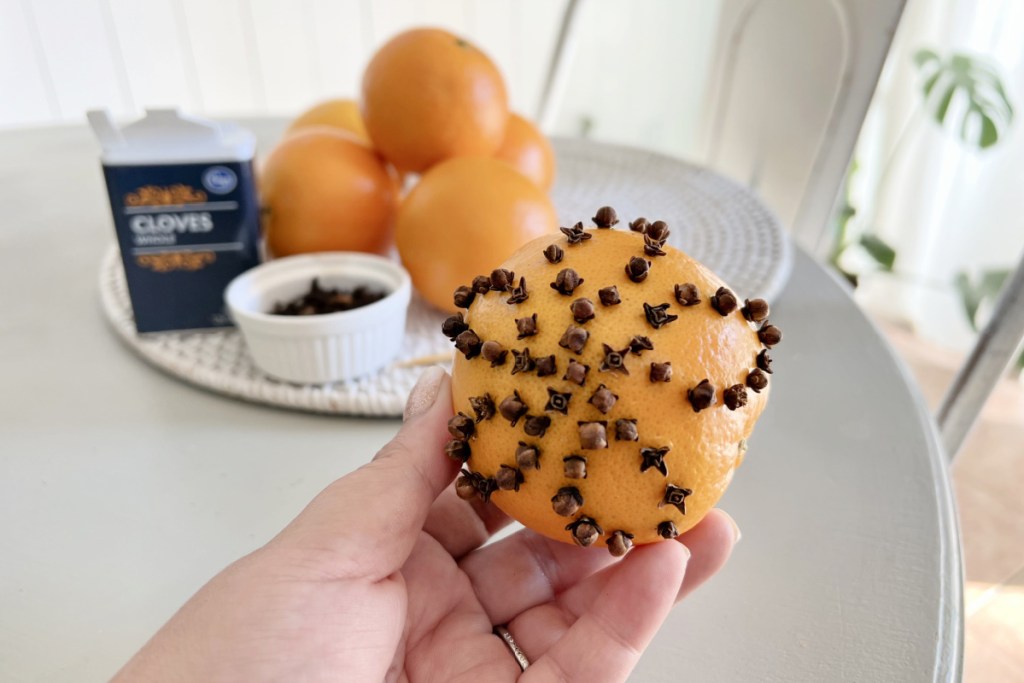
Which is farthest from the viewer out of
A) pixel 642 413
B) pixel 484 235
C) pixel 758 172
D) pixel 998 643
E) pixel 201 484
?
pixel 758 172

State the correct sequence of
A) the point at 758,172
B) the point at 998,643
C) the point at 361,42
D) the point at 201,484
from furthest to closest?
the point at 361,42 < the point at 758,172 < the point at 998,643 < the point at 201,484

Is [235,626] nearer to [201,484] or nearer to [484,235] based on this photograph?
[201,484]

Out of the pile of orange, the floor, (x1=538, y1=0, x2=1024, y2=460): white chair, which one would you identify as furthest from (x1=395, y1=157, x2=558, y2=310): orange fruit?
the floor

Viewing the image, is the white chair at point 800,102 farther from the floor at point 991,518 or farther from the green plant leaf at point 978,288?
the green plant leaf at point 978,288

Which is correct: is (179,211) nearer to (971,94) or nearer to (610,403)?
(610,403)

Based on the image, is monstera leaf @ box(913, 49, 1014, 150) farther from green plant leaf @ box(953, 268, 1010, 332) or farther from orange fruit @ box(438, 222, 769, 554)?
orange fruit @ box(438, 222, 769, 554)

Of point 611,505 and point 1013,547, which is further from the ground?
point 611,505

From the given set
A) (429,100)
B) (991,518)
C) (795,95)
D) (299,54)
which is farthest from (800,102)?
(299,54)

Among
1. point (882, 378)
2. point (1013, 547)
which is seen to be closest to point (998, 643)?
point (1013, 547)
